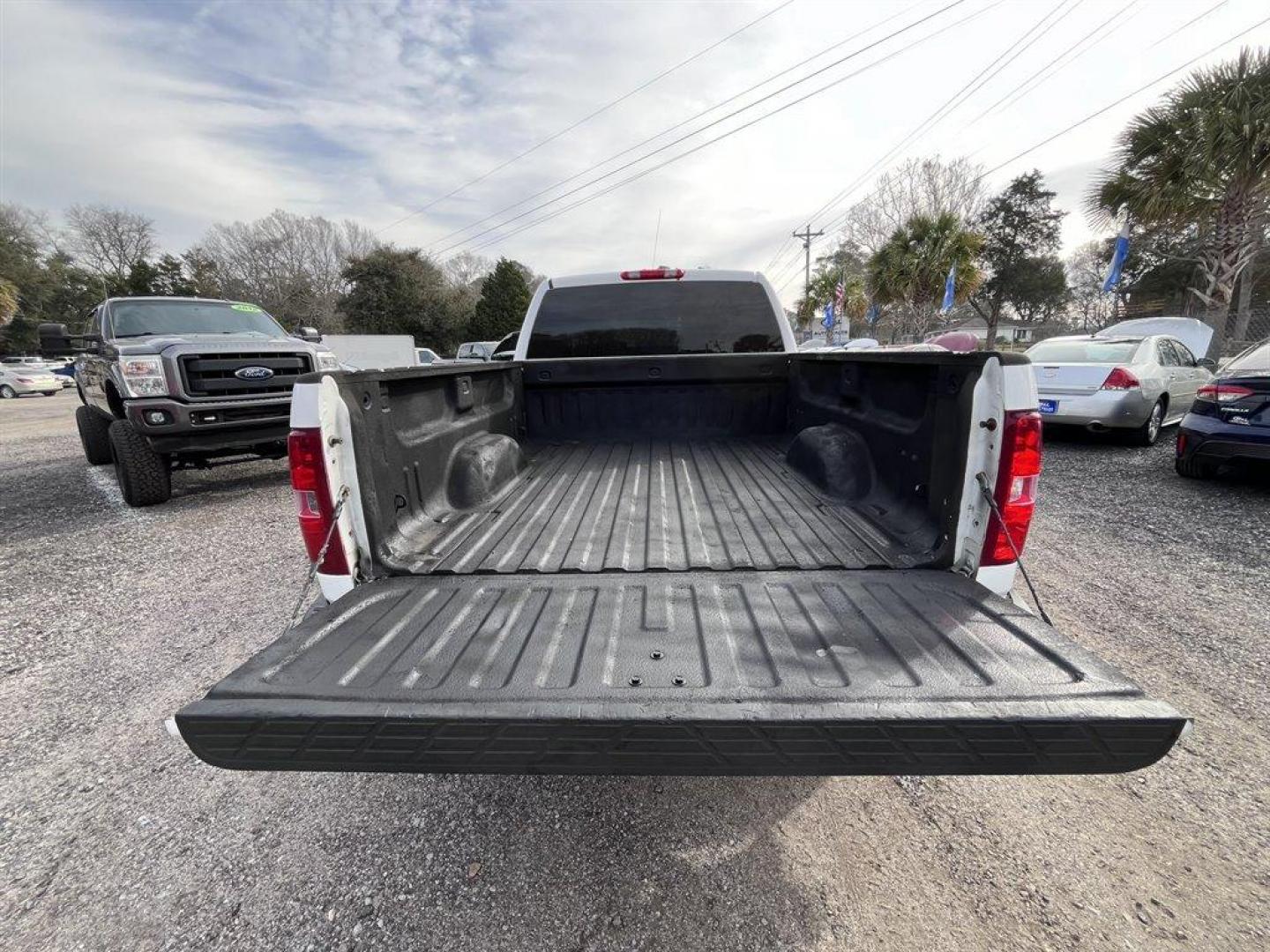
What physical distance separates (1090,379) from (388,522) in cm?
890

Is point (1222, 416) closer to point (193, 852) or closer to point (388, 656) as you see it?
point (388, 656)

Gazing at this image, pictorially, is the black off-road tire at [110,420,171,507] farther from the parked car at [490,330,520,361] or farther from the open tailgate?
the open tailgate

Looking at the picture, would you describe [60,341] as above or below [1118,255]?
below

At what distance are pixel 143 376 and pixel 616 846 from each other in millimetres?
6525

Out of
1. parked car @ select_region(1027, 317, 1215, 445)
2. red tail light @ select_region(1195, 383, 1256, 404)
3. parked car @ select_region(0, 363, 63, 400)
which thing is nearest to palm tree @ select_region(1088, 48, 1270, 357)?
parked car @ select_region(1027, 317, 1215, 445)

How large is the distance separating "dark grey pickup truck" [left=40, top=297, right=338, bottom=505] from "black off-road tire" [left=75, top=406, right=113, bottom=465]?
0.86 metres

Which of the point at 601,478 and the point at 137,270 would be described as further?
the point at 137,270

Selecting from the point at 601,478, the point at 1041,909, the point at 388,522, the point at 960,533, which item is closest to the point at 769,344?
the point at 601,478

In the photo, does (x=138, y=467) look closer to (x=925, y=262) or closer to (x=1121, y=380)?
(x=1121, y=380)

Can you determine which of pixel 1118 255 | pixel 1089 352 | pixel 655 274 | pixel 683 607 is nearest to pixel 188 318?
pixel 655 274

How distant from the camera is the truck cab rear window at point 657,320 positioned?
4145mm

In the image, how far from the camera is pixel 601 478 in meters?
3.24

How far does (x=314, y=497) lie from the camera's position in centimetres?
182

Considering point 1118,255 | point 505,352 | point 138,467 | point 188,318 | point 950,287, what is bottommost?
point 138,467
